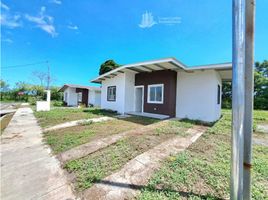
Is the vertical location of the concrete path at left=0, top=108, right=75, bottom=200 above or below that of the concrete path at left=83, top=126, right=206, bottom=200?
below

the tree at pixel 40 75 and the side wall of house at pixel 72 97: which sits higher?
the tree at pixel 40 75

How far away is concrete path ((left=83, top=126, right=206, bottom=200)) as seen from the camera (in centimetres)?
239

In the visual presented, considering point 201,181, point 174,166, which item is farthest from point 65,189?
point 201,181

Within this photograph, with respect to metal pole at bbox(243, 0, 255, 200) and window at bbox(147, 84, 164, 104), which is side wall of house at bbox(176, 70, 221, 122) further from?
metal pole at bbox(243, 0, 255, 200)

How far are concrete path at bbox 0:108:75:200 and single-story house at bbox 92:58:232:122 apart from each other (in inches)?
279

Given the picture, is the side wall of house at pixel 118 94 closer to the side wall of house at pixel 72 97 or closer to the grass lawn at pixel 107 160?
the grass lawn at pixel 107 160

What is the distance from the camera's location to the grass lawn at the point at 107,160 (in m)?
2.89

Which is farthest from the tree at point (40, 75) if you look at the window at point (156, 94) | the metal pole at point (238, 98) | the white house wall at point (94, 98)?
the metal pole at point (238, 98)

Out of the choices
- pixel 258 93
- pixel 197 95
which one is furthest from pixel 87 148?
pixel 258 93

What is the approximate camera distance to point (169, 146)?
4.30m

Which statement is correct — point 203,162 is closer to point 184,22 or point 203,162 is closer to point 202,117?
point 202,117

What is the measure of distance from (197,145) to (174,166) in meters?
1.66

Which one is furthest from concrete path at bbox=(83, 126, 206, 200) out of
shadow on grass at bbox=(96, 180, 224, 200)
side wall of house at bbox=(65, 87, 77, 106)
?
side wall of house at bbox=(65, 87, 77, 106)

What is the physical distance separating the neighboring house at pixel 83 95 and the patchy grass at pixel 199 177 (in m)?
19.5
